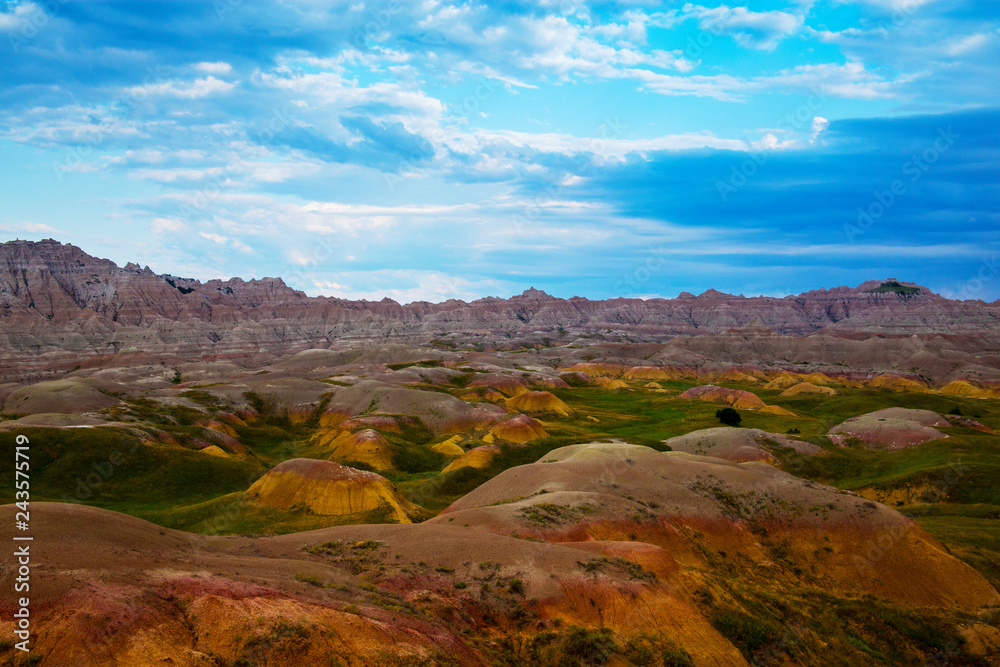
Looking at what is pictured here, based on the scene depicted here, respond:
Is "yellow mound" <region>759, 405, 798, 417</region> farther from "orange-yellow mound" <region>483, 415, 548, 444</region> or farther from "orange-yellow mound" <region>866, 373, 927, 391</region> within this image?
"orange-yellow mound" <region>866, 373, 927, 391</region>

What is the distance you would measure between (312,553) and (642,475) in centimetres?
→ 2474

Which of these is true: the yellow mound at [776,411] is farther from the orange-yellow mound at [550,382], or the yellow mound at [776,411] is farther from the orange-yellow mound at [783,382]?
the orange-yellow mound at [550,382]

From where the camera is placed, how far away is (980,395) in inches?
5714

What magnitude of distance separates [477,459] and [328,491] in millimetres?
20857

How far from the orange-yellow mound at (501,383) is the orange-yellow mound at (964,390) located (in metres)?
107

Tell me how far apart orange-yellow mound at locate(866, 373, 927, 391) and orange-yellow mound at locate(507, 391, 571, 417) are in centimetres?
10001

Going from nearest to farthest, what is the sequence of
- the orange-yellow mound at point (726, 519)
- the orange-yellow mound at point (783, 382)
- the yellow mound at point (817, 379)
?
the orange-yellow mound at point (726, 519) < the orange-yellow mound at point (783, 382) < the yellow mound at point (817, 379)

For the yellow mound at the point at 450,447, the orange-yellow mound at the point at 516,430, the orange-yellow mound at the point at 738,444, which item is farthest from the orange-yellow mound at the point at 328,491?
the orange-yellow mound at the point at 738,444

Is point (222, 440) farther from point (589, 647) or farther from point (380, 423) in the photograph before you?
Answer: point (589, 647)

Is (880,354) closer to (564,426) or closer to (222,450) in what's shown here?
(564,426)

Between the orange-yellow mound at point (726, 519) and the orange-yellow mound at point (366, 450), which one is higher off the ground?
the orange-yellow mound at point (726, 519)

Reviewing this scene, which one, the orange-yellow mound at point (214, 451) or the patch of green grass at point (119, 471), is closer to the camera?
the patch of green grass at point (119, 471)

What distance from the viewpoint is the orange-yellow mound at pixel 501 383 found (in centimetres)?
12875

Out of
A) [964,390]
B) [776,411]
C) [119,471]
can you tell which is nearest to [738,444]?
[776,411]
